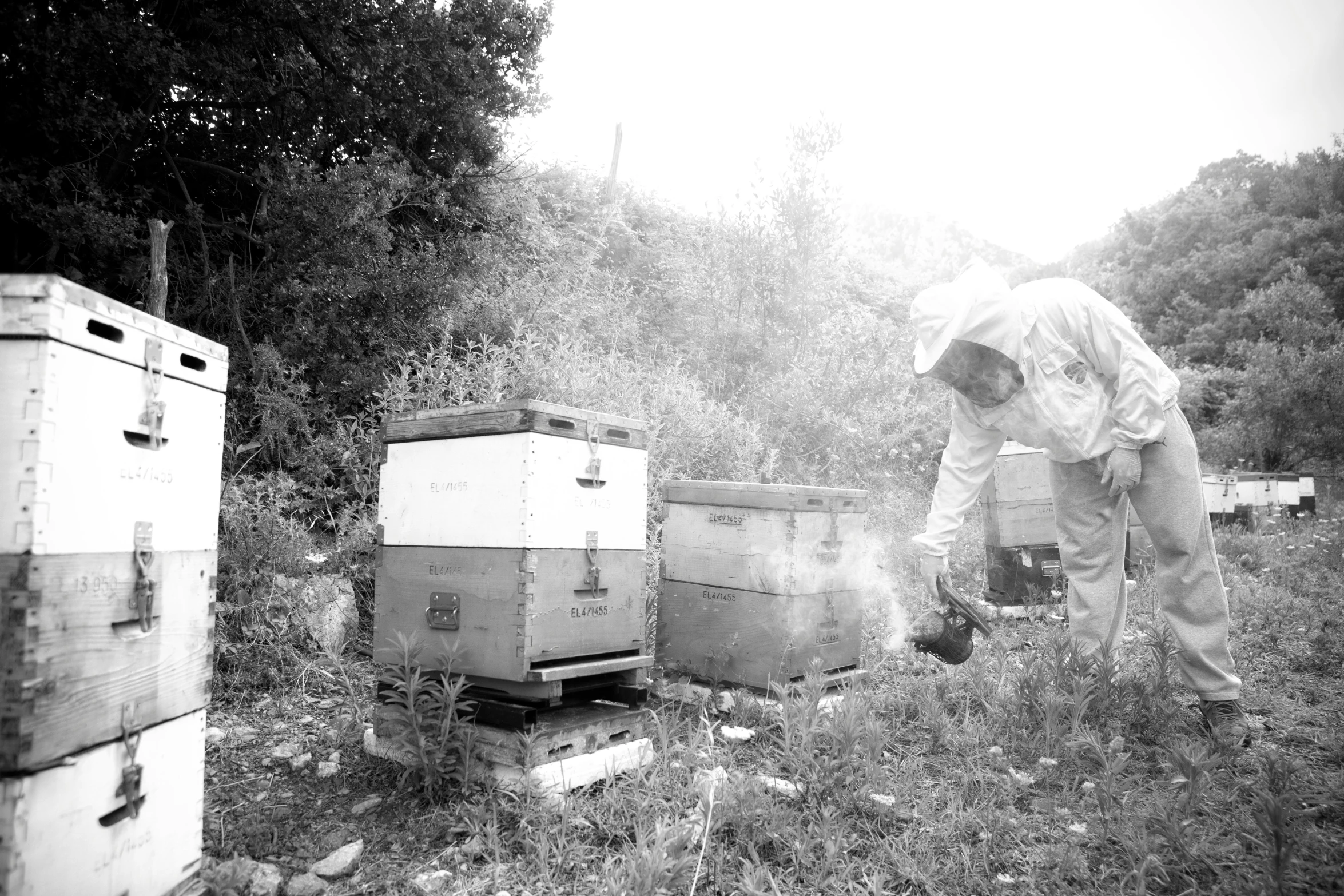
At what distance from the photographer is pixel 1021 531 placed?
217 inches

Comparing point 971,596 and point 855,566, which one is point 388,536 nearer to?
point 855,566

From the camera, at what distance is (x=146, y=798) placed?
1.75 meters

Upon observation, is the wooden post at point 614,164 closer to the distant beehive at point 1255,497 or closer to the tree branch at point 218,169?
the tree branch at point 218,169

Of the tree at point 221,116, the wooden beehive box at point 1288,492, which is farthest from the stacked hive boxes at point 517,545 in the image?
the wooden beehive box at point 1288,492

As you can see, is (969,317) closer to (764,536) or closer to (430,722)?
(764,536)

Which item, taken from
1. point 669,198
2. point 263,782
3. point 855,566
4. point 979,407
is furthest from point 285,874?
point 669,198

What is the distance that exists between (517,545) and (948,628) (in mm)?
2037

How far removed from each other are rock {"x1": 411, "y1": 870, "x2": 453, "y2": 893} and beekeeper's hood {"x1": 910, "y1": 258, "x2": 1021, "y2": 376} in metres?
2.58

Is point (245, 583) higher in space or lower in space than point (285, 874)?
higher

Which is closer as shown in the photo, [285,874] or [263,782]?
[285,874]

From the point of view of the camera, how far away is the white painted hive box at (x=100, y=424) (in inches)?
56.7

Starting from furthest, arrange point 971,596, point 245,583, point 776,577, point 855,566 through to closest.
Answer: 1. point 971,596
2. point 245,583
3. point 855,566
4. point 776,577

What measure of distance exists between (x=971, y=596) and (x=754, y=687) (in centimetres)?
332

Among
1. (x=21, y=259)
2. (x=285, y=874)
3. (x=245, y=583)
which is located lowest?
(x=285, y=874)
